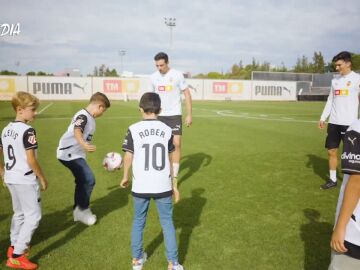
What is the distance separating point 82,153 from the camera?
5.21m

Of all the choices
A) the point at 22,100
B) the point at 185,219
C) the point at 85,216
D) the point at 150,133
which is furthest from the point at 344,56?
the point at 22,100

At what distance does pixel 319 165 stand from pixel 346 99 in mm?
2702

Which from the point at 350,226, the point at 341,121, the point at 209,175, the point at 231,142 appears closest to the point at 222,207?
the point at 209,175

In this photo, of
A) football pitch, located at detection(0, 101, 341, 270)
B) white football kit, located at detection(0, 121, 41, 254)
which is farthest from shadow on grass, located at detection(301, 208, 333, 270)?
white football kit, located at detection(0, 121, 41, 254)

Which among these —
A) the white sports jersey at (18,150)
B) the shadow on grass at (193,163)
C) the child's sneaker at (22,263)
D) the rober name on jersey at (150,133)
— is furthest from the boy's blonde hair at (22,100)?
the shadow on grass at (193,163)

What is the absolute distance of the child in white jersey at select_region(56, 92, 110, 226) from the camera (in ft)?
16.1

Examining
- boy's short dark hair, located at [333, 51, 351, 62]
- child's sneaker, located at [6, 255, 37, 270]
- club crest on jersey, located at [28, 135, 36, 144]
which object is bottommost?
child's sneaker, located at [6, 255, 37, 270]

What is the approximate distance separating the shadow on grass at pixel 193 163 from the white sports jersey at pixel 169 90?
1667mm

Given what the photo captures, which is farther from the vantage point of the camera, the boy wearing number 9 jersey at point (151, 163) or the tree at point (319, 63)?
the tree at point (319, 63)

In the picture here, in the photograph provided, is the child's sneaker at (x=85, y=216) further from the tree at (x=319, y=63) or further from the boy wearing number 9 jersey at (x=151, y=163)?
the tree at (x=319, y=63)

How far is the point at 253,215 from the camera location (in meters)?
5.40

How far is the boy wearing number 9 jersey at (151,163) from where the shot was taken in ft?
11.3

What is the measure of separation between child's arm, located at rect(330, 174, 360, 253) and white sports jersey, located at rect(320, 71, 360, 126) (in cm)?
537

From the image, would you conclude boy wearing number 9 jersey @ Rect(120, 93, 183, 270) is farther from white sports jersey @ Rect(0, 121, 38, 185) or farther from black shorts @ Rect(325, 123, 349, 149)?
black shorts @ Rect(325, 123, 349, 149)
